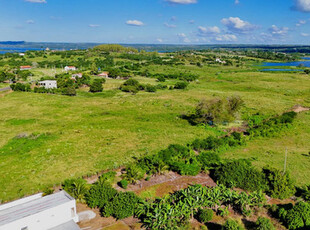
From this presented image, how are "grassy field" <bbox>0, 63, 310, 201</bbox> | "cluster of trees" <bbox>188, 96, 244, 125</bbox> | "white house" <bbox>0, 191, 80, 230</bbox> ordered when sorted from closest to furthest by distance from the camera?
"white house" <bbox>0, 191, 80, 230</bbox>
"grassy field" <bbox>0, 63, 310, 201</bbox>
"cluster of trees" <bbox>188, 96, 244, 125</bbox>

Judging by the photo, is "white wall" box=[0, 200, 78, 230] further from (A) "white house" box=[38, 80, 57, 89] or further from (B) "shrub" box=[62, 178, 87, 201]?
(A) "white house" box=[38, 80, 57, 89]

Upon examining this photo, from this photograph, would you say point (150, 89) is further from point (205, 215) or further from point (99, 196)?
point (205, 215)

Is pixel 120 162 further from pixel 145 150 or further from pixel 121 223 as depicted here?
pixel 121 223

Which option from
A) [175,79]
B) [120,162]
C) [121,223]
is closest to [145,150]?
[120,162]

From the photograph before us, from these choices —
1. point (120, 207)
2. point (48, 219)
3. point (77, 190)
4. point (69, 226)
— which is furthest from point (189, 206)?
point (48, 219)

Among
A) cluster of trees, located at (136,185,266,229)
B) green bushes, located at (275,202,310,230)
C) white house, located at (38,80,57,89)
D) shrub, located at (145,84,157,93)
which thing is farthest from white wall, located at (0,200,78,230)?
white house, located at (38,80,57,89)

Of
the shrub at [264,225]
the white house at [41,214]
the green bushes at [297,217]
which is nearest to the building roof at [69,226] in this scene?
the white house at [41,214]
